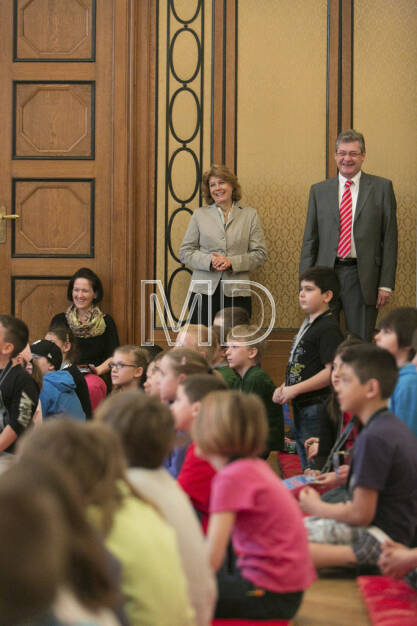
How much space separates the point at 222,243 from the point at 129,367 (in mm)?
1738

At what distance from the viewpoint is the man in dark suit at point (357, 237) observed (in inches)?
201

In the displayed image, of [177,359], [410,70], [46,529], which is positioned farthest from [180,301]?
[46,529]

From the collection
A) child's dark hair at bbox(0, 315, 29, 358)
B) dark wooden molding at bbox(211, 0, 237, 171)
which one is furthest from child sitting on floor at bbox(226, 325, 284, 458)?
dark wooden molding at bbox(211, 0, 237, 171)

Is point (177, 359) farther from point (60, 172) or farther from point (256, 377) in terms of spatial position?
point (60, 172)

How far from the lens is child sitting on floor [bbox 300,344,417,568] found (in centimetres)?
241

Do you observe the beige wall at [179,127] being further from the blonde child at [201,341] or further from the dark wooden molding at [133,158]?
the blonde child at [201,341]

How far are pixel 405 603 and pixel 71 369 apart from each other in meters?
2.20

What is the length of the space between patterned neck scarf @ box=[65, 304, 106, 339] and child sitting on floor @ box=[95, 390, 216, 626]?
359cm

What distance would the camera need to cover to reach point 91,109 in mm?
5805

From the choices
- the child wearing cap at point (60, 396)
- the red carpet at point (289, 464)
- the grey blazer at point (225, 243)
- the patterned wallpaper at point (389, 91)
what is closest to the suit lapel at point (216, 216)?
the grey blazer at point (225, 243)

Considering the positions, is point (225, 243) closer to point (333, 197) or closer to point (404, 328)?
point (333, 197)

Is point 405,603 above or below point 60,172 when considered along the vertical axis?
below

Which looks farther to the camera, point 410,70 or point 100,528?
point 410,70

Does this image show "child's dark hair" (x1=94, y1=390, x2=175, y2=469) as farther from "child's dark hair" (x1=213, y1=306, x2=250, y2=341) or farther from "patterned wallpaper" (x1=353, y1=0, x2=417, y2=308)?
"patterned wallpaper" (x1=353, y1=0, x2=417, y2=308)
